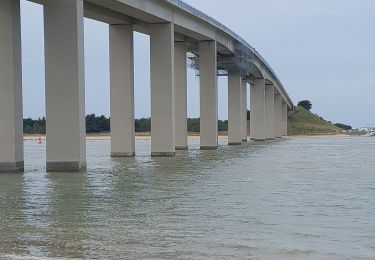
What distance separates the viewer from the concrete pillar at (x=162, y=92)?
139 ft

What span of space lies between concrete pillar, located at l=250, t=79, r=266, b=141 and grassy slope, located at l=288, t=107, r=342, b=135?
49.5 m

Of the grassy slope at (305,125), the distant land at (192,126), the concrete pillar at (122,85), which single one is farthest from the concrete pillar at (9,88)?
the grassy slope at (305,125)

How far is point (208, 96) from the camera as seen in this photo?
5447cm

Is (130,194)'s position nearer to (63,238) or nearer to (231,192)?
(231,192)

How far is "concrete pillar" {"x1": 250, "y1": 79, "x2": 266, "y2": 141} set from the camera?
8619cm

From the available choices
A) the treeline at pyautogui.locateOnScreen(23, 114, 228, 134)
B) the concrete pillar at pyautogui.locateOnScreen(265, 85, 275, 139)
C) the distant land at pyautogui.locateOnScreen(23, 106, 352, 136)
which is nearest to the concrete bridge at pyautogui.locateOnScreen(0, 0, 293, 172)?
the concrete pillar at pyautogui.locateOnScreen(265, 85, 275, 139)

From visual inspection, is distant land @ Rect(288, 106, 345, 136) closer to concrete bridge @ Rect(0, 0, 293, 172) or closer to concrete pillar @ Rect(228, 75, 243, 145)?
concrete bridge @ Rect(0, 0, 293, 172)

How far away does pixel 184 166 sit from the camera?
106ft

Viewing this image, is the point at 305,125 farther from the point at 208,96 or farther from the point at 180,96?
the point at 180,96

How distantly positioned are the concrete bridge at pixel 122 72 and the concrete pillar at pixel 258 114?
542 cm

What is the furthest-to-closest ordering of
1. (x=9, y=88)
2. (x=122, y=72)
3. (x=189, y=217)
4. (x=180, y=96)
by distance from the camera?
(x=180, y=96) < (x=122, y=72) < (x=9, y=88) < (x=189, y=217)

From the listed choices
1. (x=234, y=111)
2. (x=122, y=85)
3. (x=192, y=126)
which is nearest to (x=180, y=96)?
(x=122, y=85)

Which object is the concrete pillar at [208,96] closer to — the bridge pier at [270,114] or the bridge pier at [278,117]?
the bridge pier at [270,114]

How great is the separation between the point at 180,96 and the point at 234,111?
17.7 m
